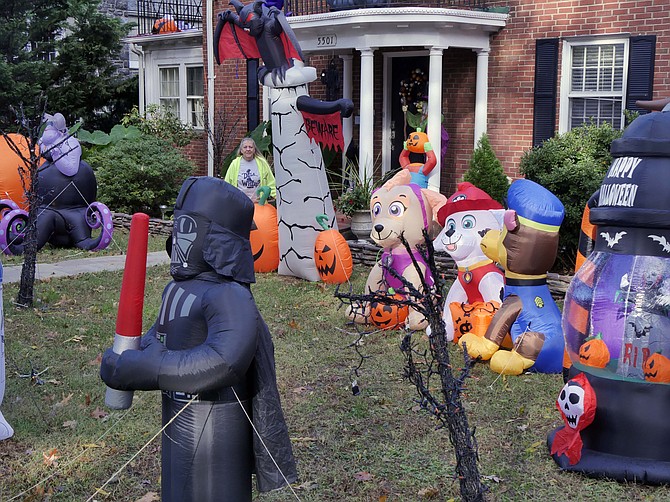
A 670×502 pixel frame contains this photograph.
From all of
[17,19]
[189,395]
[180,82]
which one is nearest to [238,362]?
[189,395]

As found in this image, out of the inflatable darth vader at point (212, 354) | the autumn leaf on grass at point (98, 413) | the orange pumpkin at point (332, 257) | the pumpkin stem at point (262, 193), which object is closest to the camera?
the inflatable darth vader at point (212, 354)

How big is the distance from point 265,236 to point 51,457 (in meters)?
5.76

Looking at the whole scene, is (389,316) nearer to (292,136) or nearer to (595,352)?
(292,136)

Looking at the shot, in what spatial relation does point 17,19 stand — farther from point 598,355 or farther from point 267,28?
point 598,355

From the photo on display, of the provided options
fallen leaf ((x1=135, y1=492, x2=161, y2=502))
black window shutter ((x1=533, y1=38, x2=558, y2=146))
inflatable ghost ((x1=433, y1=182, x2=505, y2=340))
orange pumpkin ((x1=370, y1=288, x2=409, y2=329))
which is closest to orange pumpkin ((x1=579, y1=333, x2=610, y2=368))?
inflatable ghost ((x1=433, y1=182, x2=505, y2=340))

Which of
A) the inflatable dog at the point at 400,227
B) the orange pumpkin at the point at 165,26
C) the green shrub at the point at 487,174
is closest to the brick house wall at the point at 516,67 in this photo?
the green shrub at the point at 487,174

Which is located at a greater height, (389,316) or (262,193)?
(262,193)

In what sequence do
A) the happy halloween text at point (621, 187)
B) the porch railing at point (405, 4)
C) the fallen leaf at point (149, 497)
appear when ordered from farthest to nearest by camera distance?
1. the porch railing at point (405, 4)
2. the happy halloween text at point (621, 187)
3. the fallen leaf at point (149, 497)

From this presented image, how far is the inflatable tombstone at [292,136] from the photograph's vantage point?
984 centimetres

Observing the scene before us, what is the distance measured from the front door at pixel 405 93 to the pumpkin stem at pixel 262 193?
4.54 meters

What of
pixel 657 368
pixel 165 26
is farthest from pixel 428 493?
pixel 165 26

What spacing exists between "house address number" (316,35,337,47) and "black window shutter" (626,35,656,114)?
4678mm

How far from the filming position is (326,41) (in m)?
14.0

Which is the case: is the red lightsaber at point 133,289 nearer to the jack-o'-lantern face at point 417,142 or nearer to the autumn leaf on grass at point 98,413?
the autumn leaf on grass at point 98,413
